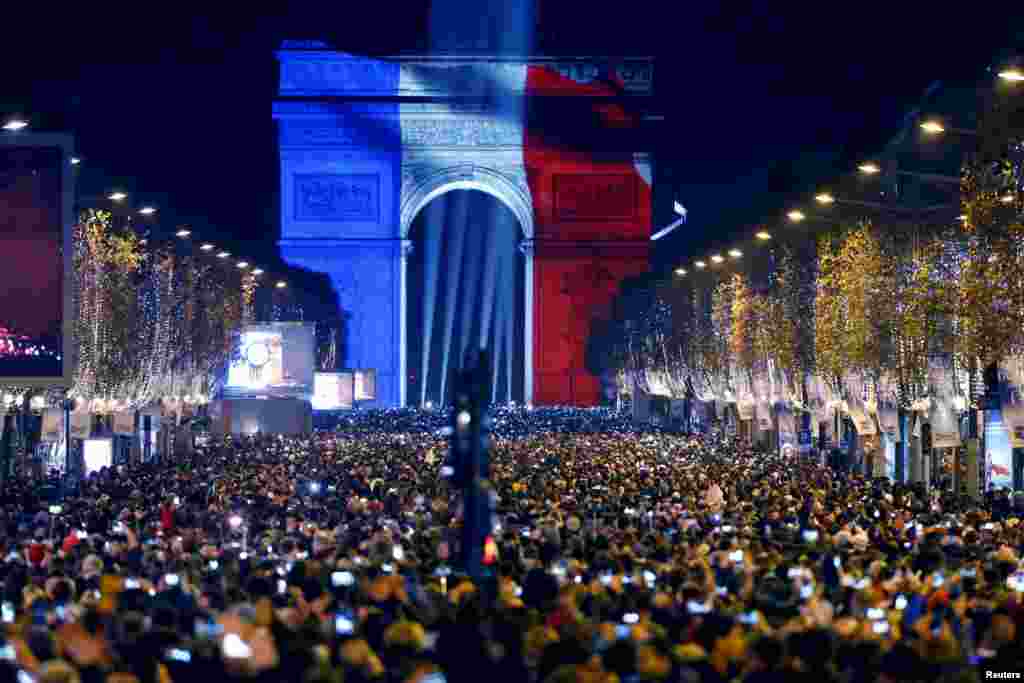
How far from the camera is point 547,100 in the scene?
103438 millimetres

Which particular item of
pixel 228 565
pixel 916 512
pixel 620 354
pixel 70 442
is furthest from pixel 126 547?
pixel 620 354

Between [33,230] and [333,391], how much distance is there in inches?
1883

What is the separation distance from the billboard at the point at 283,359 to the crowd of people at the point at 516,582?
27.4 meters

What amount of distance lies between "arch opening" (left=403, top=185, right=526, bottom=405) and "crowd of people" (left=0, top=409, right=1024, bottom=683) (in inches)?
3199

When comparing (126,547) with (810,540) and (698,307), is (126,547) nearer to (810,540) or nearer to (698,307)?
(810,540)

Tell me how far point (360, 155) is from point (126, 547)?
78968mm

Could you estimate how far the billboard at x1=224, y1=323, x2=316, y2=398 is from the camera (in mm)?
65438

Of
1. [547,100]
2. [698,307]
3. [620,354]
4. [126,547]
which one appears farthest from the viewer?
[547,100]

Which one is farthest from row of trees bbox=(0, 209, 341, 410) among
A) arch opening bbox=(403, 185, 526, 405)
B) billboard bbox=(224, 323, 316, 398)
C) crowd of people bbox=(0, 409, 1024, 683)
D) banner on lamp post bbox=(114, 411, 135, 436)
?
arch opening bbox=(403, 185, 526, 405)

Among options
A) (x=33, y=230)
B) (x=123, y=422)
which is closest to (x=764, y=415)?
(x=123, y=422)

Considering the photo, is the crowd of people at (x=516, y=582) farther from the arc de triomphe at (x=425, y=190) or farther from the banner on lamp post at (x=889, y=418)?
the arc de triomphe at (x=425, y=190)

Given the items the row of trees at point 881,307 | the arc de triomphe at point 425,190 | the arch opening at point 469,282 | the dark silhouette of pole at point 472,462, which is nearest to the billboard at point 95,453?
the row of trees at point 881,307

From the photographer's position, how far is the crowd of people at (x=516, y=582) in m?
14.2

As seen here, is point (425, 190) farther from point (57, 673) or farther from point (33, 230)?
point (57, 673)
